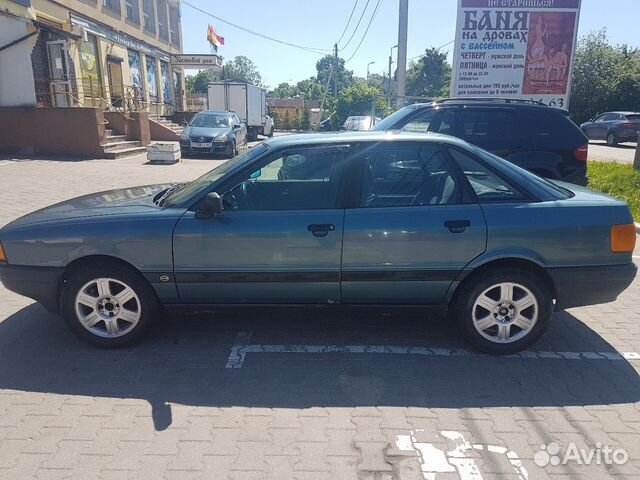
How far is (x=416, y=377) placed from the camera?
3342mm

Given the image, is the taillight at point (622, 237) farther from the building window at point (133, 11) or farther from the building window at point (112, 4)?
the building window at point (133, 11)

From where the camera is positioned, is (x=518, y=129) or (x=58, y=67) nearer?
(x=518, y=129)

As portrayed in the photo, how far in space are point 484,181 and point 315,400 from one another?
1.98 meters

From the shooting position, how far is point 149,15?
2686 centimetres

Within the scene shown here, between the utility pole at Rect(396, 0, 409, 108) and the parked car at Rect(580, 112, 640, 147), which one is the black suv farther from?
the parked car at Rect(580, 112, 640, 147)

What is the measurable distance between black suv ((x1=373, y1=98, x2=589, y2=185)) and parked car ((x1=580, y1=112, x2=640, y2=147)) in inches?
717

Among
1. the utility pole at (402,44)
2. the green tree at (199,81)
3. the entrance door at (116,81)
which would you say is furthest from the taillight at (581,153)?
the green tree at (199,81)

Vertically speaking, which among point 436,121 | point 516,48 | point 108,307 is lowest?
point 108,307

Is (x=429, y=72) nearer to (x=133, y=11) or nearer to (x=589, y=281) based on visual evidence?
(x=133, y=11)

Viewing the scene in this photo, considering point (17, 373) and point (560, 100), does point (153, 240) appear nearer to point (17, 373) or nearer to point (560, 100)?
point (17, 373)

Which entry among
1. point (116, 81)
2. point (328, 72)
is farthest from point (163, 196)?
point (328, 72)

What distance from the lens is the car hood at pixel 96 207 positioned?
144 inches

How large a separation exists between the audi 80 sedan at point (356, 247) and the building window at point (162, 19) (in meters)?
28.9

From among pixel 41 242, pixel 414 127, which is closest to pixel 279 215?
pixel 41 242
